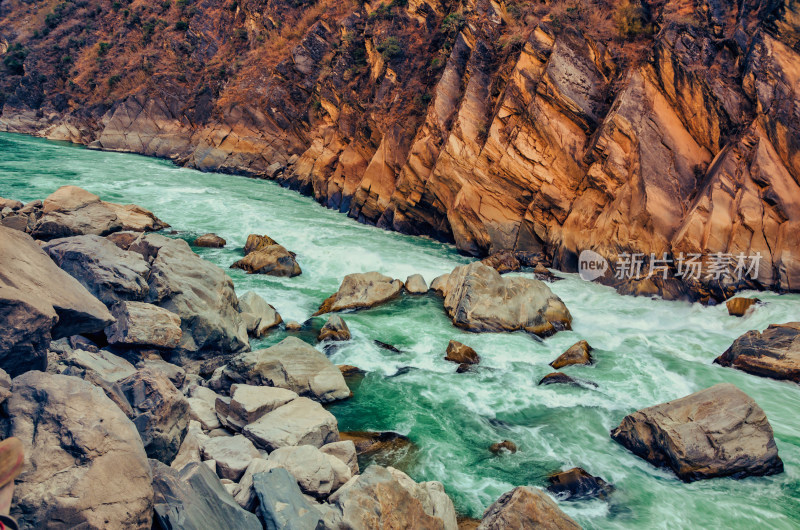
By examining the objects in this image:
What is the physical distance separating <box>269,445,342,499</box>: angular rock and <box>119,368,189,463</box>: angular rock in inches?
50.8

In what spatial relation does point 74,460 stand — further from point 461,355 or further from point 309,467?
point 461,355

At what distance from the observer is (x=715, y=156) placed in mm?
15844

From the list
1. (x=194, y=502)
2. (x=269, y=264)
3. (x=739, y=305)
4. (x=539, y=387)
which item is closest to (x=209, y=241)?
(x=269, y=264)

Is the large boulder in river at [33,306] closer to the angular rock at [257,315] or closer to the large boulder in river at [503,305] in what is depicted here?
the angular rock at [257,315]

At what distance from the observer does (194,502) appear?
17.2ft

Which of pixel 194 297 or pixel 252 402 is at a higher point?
pixel 194 297

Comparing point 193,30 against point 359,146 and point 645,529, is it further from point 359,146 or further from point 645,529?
point 645,529

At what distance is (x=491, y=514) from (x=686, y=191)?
44.4 ft

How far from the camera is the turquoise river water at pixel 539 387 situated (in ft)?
25.5

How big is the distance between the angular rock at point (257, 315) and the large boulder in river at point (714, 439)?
28.9 ft

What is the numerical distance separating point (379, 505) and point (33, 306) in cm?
449

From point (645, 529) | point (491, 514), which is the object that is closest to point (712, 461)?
point (645, 529)

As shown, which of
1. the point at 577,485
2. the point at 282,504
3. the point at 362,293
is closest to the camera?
the point at 282,504
